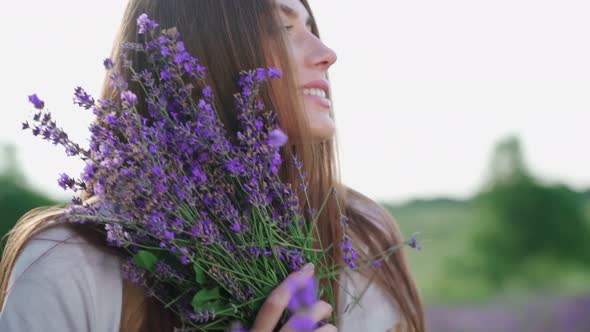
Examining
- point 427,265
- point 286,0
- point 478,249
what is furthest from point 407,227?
point 286,0

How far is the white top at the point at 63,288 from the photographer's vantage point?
1.61 m

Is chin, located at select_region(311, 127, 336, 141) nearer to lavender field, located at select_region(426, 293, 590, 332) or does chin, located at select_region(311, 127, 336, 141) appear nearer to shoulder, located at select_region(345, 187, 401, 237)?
shoulder, located at select_region(345, 187, 401, 237)

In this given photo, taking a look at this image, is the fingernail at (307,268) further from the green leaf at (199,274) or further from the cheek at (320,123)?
the cheek at (320,123)

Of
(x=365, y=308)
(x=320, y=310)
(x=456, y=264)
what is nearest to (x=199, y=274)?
(x=320, y=310)

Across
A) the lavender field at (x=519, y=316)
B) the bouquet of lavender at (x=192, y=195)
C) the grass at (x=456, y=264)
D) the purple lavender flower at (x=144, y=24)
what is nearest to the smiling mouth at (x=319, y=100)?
the bouquet of lavender at (x=192, y=195)

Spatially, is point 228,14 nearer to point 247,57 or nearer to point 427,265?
point 247,57

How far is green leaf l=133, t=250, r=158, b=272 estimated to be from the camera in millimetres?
1464

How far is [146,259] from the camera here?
1.47 m

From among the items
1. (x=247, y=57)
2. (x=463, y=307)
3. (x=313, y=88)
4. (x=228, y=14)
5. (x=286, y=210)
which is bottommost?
(x=463, y=307)

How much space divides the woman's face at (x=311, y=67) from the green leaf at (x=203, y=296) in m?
0.62

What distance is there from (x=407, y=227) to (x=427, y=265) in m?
2.11

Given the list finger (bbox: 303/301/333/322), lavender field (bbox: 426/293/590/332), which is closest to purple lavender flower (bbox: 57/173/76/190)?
finger (bbox: 303/301/333/322)

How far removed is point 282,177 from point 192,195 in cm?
54

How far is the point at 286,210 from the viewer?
150 cm
